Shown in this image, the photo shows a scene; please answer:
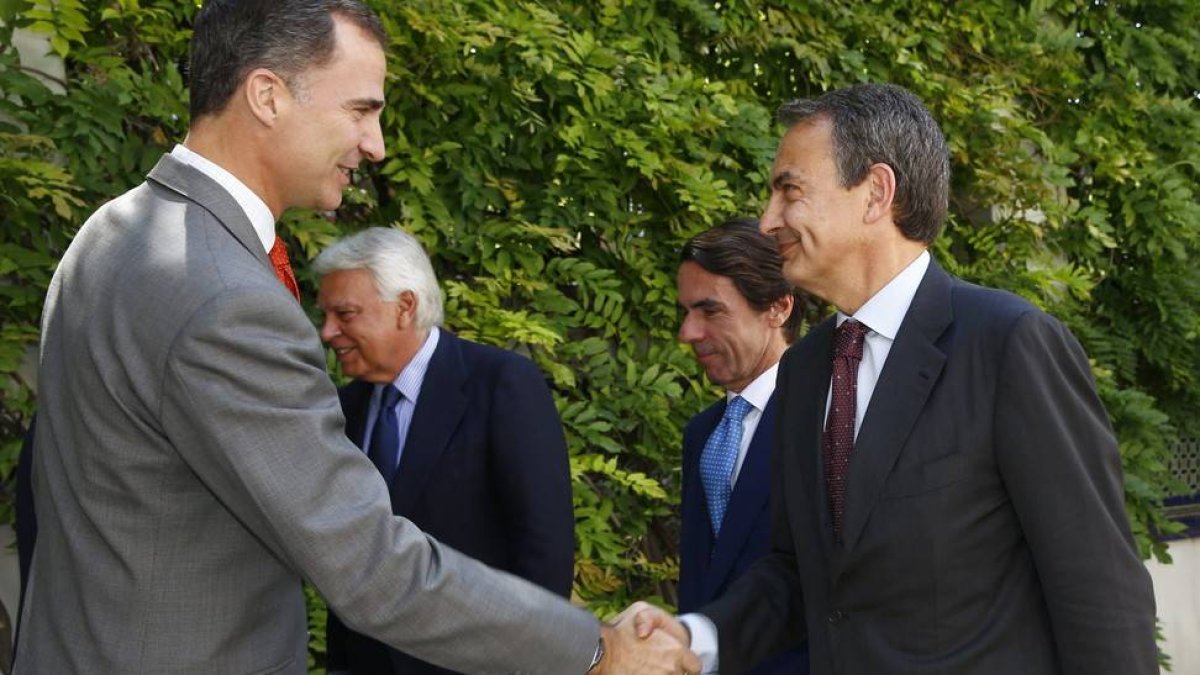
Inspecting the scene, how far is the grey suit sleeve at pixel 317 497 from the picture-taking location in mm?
2104

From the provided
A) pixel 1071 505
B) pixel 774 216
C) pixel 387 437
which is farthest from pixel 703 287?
pixel 1071 505

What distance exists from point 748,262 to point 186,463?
2.05 meters

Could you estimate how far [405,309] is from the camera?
3.85 metres

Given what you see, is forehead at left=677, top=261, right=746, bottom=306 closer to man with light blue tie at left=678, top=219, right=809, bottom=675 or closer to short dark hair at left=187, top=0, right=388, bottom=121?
man with light blue tie at left=678, top=219, right=809, bottom=675

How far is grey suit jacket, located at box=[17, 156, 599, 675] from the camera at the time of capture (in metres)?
2.12

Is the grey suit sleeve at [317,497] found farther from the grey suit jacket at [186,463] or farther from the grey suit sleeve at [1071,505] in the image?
the grey suit sleeve at [1071,505]

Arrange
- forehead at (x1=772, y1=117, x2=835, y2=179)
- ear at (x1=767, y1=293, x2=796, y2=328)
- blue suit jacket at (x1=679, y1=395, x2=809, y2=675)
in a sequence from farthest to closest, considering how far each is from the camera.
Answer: ear at (x1=767, y1=293, x2=796, y2=328) → blue suit jacket at (x1=679, y1=395, x2=809, y2=675) → forehead at (x1=772, y1=117, x2=835, y2=179)

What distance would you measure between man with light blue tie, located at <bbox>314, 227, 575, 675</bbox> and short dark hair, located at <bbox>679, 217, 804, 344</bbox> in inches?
23.9

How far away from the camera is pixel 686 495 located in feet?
11.9

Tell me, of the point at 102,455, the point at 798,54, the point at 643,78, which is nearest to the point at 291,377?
the point at 102,455

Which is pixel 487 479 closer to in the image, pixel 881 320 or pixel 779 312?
pixel 779 312

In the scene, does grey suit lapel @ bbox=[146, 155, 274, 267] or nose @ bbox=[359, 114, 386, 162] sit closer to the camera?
grey suit lapel @ bbox=[146, 155, 274, 267]

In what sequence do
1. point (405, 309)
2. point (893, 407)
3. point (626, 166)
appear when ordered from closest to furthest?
1. point (893, 407)
2. point (405, 309)
3. point (626, 166)

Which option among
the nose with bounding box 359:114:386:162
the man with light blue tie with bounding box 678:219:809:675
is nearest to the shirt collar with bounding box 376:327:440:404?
the man with light blue tie with bounding box 678:219:809:675
